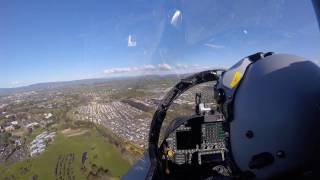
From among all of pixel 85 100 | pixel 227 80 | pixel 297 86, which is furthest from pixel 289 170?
pixel 85 100

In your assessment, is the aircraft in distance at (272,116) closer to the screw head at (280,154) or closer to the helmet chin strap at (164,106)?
the screw head at (280,154)

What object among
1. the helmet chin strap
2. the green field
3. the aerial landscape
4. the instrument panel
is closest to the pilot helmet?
the helmet chin strap

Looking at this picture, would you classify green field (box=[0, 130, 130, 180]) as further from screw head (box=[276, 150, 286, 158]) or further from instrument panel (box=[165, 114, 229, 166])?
screw head (box=[276, 150, 286, 158])

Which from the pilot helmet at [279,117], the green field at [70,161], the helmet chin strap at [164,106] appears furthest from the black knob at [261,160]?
the green field at [70,161]

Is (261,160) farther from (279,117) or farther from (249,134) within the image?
(279,117)

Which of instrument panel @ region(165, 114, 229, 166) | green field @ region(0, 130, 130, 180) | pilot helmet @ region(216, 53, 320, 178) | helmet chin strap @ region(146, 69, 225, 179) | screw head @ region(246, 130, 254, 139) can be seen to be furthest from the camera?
green field @ region(0, 130, 130, 180)

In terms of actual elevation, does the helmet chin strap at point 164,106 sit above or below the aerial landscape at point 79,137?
above
